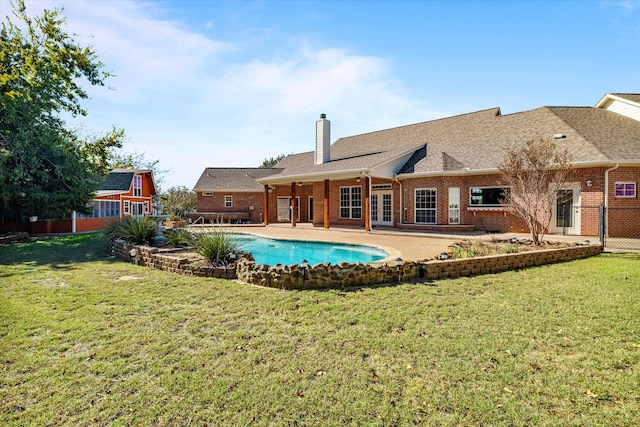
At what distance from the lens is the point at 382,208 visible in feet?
63.3

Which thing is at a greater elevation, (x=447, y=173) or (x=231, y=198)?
(x=447, y=173)

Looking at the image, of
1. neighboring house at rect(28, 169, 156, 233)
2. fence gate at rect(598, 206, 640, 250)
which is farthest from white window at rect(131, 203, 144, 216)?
fence gate at rect(598, 206, 640, 250)

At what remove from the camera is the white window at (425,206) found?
16.8 metres

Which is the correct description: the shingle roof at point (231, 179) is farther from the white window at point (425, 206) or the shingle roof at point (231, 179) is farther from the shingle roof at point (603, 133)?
the shingle roof at point (603, 133)

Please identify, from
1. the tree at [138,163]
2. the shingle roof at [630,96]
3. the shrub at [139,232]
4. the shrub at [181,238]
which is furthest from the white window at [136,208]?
the shingle roof at [630,96]

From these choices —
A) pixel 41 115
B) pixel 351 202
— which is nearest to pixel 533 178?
pixel 351 202

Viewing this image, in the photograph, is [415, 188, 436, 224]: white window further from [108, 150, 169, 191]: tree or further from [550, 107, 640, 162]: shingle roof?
[108, 150, 169, 191]: tree

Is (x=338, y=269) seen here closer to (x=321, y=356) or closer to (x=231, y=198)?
(x=321, y=356)

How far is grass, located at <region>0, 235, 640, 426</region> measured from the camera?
2646mm

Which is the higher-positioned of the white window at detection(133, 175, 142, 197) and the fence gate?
the white window at detection(133, 175, 142, 197)

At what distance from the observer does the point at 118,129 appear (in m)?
22.2

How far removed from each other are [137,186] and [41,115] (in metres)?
12.6

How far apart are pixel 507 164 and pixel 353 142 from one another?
1439cm

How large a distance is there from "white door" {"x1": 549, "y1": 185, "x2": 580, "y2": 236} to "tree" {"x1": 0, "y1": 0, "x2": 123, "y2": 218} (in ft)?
69.6
